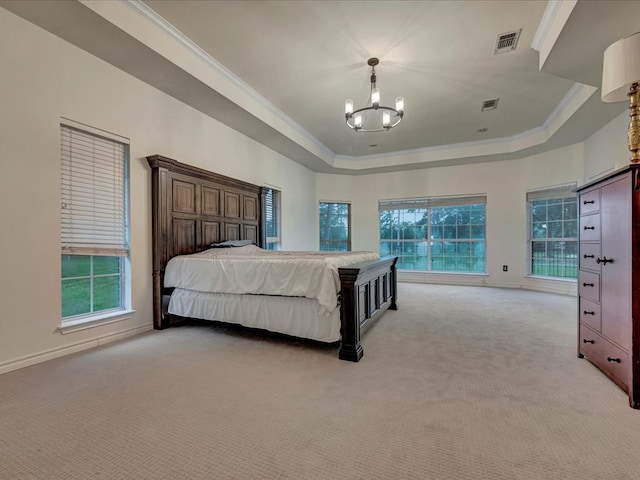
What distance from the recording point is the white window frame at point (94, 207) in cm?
261

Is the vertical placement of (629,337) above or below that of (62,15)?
below

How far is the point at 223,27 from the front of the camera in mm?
2777

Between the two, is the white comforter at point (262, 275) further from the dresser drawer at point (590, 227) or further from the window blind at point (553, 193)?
the window blind at point (553, 193)

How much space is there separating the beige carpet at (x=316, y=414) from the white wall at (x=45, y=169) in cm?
30

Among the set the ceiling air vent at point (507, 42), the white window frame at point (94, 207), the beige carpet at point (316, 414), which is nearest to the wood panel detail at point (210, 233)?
the white window frame at point (94, 207)

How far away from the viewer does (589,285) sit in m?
2.26

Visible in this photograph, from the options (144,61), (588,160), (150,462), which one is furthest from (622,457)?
(588,160)

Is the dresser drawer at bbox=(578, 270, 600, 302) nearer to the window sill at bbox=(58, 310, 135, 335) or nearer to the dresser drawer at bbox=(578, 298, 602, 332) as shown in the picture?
the dresser drawer at bbox=(578, 298, 602, 332)

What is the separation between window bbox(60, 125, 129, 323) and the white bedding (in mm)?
641

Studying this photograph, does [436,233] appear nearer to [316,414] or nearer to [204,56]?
[204,56]

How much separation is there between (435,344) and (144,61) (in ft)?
12.6

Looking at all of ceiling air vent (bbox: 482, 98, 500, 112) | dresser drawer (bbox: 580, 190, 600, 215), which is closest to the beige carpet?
dresser drawer (bbox: 580, 190, 600, 215)

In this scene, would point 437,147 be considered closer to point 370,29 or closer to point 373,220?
point 373,220

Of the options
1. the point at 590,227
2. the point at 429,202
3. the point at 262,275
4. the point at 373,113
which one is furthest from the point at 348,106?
the point at 429,202
